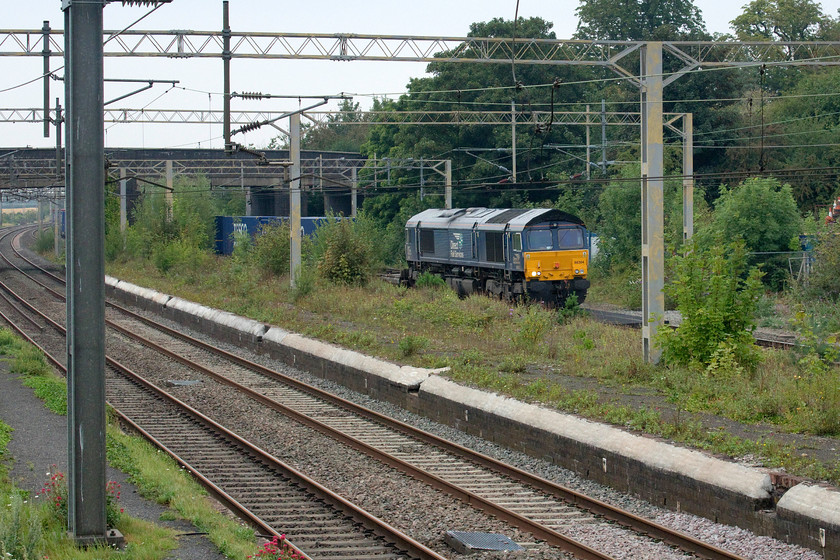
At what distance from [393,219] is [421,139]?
7.40 metres

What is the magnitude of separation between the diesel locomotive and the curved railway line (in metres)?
11.1

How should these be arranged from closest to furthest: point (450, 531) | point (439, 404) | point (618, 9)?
point (450, 531)
point (439, 404)
point (618, 9)

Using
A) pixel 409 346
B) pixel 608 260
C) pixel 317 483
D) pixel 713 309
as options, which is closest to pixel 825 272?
pixel 713 309

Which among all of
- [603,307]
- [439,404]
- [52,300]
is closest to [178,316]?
[52,300]

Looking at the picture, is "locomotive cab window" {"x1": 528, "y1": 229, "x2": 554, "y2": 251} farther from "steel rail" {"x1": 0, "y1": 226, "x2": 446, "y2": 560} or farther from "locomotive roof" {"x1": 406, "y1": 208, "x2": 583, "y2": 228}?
"steel rail" {"x1": 0, "y1": 226, "x2": 446, "y2": 560}

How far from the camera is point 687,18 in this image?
6188 cm

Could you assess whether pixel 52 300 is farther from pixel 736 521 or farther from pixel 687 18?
pixel 687 18

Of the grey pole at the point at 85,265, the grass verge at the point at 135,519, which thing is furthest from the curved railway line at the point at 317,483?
the grey pole at the point at 85,265

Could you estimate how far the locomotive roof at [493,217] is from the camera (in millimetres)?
31328

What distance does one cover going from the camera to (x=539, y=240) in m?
31.2

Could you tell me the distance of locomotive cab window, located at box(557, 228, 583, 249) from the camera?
3161 centimetres

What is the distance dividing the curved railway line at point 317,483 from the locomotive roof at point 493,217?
38.7ft

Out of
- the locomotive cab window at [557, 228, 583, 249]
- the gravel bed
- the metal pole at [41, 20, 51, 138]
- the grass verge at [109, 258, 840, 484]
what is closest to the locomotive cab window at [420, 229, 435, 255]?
the grass verge at [109, 258, 840, 484]

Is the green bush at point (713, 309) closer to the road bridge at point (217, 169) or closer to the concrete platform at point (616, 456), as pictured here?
the concrete platform at point (616, 456)
